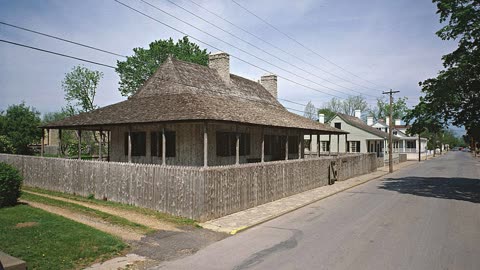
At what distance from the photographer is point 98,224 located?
33.3 feet

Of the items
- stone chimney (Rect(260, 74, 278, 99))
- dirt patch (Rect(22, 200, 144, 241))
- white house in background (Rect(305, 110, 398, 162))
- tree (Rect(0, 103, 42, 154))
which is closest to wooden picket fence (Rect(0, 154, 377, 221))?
dirt patch (Rect(22, 200, 144, 241))

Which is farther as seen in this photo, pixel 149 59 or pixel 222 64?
pixel 149 59

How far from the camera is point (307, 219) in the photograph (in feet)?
38.5

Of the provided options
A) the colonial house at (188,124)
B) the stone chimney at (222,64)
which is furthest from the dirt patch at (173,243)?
the stone chimney at (222,64)

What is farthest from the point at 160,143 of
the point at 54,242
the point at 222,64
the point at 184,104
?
the point at 54,242

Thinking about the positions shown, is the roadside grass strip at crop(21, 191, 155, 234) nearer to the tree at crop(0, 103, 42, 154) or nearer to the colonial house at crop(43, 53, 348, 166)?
the colonial house at crop(43, 53, 348, 166)

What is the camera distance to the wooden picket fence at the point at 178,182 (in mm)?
11289

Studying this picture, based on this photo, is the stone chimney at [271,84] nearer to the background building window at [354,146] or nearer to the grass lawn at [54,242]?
the background building window at [354,146]

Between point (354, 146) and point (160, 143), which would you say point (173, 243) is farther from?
point (354, 146)

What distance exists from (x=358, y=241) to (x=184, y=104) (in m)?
10.7

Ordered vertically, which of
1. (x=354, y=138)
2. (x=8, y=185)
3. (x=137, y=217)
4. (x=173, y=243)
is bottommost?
(x=173, y=243)

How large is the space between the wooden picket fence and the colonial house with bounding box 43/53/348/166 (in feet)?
6.55

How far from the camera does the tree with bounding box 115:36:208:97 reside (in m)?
51.4

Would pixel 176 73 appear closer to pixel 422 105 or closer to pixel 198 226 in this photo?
pixel 198 226
